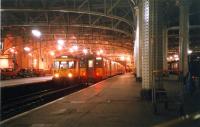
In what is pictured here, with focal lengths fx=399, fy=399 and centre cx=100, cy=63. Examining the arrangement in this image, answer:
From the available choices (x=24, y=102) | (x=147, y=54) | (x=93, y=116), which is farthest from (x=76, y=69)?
(x=93, y=116)

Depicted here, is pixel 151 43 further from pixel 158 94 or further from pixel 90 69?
pixel 90 69

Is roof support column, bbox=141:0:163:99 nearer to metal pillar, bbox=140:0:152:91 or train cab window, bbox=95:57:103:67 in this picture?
metal pillar, bbox=140:0:152:91

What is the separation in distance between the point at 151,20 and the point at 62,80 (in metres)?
20.3

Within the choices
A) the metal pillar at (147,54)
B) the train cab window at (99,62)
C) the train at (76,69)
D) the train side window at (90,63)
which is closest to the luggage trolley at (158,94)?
the metal pillar at (147,54)

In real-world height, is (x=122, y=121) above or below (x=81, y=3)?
below

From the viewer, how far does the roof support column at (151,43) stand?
16.7m

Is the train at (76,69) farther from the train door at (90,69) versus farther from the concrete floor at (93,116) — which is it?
the concrete floor at (93,116)

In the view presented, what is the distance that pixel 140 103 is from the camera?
15.7 metres

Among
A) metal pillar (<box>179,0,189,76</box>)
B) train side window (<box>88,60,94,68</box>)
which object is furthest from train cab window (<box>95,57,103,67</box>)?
metal pillar (<box>179,0,189,76</box>)

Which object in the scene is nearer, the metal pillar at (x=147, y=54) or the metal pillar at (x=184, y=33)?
the metal pillar at (x=147, y=54)

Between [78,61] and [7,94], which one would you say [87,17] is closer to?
[78,61]

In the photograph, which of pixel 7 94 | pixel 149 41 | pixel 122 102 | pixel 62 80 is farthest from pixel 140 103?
pixel 62 80

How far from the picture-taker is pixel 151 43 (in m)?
16.6

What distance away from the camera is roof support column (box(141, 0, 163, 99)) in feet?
54.7
